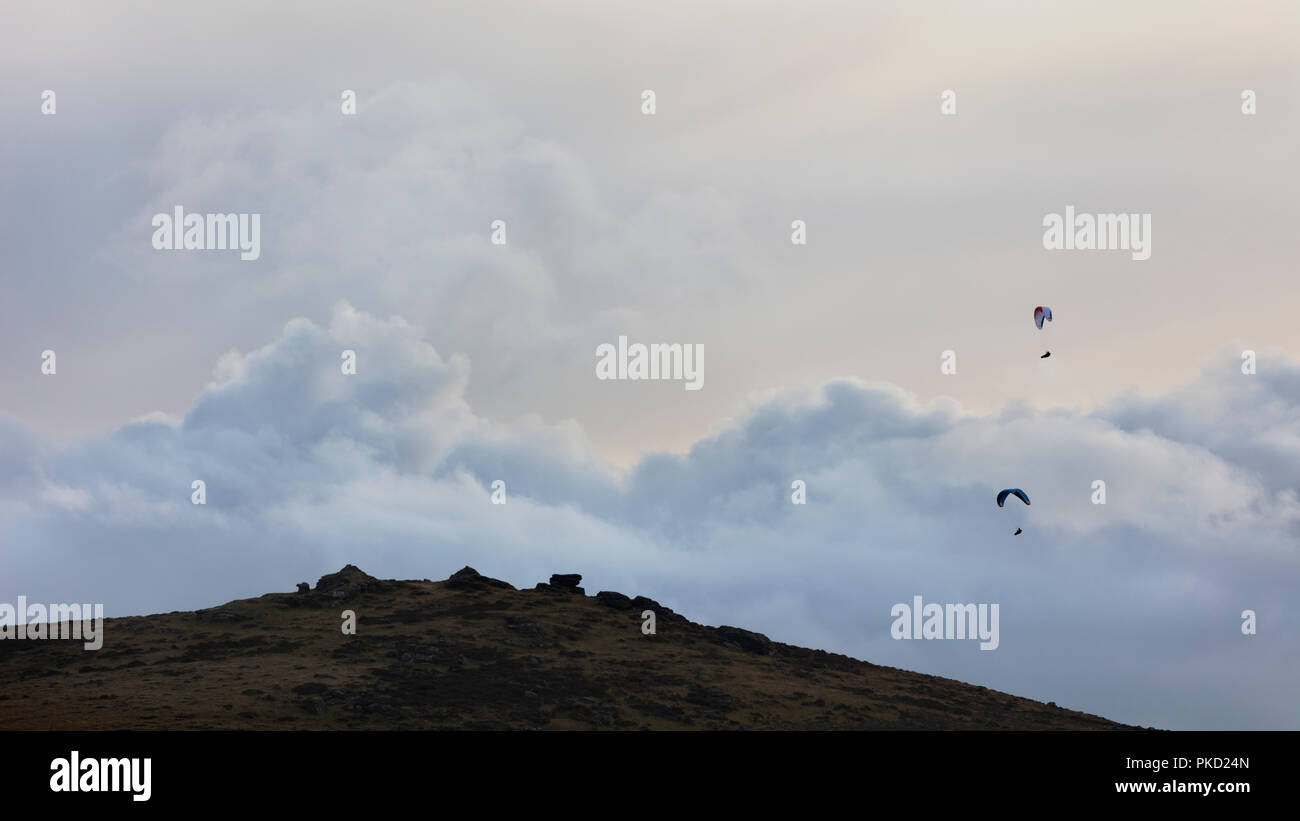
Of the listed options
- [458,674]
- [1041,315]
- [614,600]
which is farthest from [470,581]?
[1041,315]

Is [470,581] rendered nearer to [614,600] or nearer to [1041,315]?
[614,600]

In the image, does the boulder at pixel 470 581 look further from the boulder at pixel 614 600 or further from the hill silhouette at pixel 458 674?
the boulder at pixel 614 600

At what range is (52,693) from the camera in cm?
8256

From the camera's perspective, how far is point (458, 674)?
90.2m

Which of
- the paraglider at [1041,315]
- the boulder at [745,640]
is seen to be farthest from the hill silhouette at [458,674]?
the paraglider at [1041,315]

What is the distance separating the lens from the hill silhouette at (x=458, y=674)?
8075 centimetres

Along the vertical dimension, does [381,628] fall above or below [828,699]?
above

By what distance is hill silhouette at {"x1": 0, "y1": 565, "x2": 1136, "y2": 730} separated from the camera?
3179 inches
